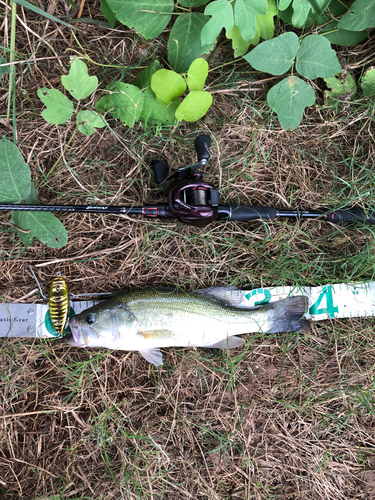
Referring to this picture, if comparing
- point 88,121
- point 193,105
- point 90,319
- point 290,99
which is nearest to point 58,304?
point 90,319

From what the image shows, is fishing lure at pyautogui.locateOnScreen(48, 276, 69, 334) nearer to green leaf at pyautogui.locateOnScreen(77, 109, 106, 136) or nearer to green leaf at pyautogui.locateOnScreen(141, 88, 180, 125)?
green leaf at pyautogui.locateOnScreen(77, 109, 106, 136)

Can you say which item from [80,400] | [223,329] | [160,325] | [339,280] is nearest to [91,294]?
[160,325]

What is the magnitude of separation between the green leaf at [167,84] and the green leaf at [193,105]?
13 centimetres

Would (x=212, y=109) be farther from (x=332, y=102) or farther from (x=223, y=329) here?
(x=223, y=329)

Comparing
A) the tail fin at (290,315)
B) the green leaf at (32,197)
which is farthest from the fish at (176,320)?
the green leaf at (32,197)

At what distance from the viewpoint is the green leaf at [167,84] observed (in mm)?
2523

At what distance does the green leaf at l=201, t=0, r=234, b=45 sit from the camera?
2.26 metres

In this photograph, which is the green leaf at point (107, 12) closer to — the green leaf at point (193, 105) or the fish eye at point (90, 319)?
the green leaf at point (193, 105)

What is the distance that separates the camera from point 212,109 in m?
2.95

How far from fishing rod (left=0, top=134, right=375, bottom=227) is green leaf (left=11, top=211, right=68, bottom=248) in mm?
177

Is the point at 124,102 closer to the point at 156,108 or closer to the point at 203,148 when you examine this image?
the point at 156,108

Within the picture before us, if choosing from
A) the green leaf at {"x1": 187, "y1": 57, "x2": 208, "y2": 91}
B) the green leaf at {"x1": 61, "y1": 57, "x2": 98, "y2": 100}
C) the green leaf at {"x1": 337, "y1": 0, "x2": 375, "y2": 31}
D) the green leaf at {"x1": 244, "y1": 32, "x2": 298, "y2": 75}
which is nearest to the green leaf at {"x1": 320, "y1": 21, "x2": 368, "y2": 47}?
the green leaf at {"x1": 337, "y1": 0, "x2": 375, "y2": 31}

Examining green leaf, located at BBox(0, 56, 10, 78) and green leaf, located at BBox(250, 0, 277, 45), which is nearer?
green leaf, located at BBox(250, 0, 277, 45)

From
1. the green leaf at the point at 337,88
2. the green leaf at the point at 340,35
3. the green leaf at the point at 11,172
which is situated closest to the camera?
the green leaf at the point at 11,172
